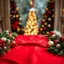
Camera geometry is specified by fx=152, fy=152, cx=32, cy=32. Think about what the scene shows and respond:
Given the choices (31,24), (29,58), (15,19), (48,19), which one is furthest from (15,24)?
(29,58)

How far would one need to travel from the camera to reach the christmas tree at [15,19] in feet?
19.0

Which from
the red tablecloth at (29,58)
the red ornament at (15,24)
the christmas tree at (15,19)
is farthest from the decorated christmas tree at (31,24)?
the red tablecloth at (29,58)

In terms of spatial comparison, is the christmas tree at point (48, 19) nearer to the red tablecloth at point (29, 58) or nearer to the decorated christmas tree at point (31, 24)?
the decorated christmas tree at point (31, 24)

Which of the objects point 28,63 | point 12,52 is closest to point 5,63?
point 28,63

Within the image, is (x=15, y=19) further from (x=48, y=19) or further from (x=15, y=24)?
(x=48, y=19)

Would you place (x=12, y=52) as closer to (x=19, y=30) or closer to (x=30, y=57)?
(x=30, y=57)

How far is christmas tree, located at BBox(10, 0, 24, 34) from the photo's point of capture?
579 cm

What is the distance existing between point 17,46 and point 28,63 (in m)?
0.65

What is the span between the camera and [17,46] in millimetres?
2076

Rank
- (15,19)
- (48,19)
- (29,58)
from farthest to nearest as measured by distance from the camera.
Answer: (15,19), (48,19), (29,58)

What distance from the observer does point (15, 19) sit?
5.87 meters

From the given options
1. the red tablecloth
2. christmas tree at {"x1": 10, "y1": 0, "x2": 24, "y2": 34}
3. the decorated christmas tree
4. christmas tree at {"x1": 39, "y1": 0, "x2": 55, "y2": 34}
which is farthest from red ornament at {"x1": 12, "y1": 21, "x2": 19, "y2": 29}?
the red tablecloth

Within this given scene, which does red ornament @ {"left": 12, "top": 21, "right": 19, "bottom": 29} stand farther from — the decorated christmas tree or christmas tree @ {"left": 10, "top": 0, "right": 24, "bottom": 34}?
the decorated christmas tree

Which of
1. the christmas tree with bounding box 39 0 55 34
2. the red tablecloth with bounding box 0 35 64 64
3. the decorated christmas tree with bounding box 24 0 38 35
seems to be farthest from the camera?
the decorated christmas tree with bounding box 24 0 38 35
